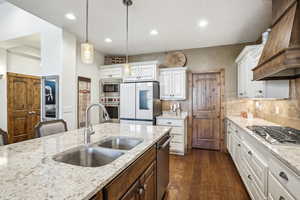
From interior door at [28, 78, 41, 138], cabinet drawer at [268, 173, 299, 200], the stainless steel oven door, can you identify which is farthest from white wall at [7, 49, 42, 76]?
cabinet drawer at [268, 173, 299, 200]

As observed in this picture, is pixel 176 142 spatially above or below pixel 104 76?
below

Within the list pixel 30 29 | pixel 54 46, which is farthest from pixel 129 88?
pixel 30 29

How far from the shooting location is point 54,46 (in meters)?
3.13

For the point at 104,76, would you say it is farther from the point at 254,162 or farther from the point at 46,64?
the point at 254,162

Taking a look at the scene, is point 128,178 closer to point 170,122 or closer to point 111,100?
point 170,122

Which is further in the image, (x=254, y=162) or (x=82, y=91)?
(x=82, y=91)

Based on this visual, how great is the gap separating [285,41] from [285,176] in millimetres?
1274

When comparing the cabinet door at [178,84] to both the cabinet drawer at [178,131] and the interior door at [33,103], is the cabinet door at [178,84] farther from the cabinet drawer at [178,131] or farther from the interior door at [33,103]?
the interior door at [33,103]

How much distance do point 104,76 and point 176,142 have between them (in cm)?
275

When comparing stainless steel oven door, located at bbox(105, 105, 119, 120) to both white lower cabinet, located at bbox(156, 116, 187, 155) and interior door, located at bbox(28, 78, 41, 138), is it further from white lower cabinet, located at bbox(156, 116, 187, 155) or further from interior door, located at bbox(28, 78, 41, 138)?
interior door, located at bbox(28, 78, 41, 138)

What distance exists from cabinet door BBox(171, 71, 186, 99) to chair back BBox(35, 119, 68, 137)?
2.74m

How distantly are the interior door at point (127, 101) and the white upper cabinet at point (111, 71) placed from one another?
1.40 ft

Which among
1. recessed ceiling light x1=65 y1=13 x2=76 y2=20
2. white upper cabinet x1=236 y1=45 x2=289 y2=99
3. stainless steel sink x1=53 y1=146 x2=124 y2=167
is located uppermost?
recessed ceiling light x1=65 y1=13 x2=76 y2=20

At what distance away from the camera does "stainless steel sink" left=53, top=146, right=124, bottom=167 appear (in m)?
1.23
